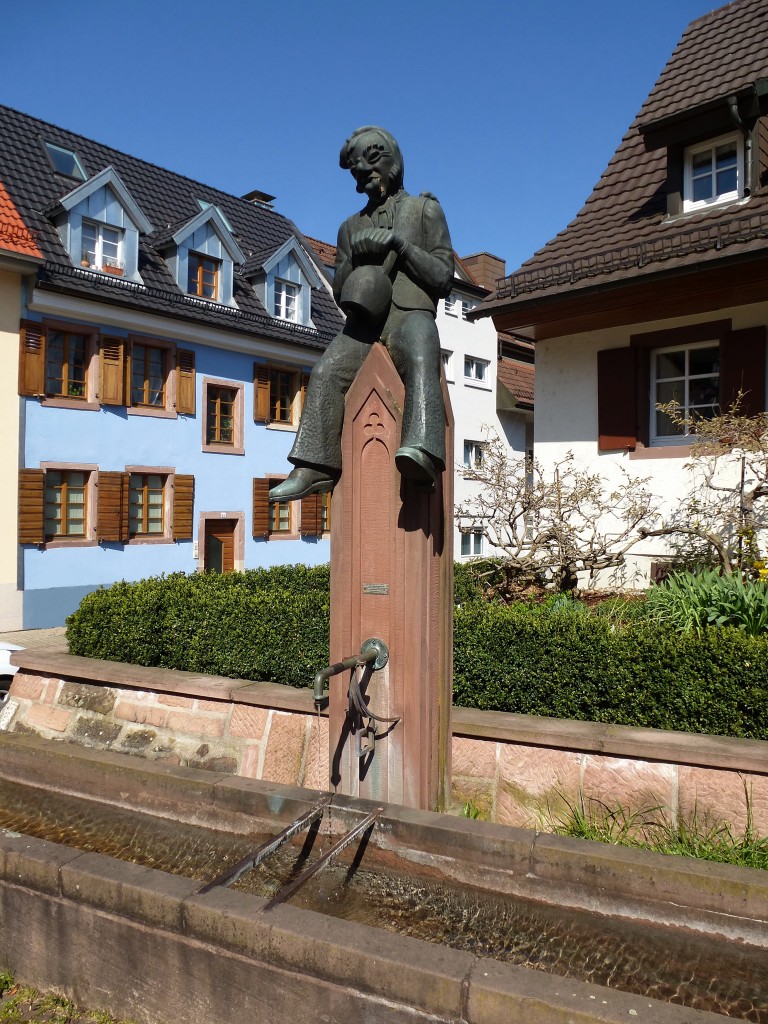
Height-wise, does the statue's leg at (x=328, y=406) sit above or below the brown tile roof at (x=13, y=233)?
below

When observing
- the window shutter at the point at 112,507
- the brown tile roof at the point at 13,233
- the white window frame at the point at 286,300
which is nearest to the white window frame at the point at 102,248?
the brown tile roof at the point at 13,233

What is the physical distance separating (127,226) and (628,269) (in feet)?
40.9

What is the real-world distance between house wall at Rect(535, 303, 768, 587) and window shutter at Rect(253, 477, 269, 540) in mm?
10685

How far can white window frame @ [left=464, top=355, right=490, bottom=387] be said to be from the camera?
1139 inches

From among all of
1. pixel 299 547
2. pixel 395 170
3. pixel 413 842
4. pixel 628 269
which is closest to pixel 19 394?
pixel 299 547

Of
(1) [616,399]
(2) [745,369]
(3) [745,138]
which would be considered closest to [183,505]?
(1) [616,399]

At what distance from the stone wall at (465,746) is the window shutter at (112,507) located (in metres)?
10.6

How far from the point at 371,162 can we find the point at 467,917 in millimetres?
3484

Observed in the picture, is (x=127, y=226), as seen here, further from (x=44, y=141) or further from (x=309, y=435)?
(x=309, y=435)

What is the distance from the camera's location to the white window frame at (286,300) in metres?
21.8

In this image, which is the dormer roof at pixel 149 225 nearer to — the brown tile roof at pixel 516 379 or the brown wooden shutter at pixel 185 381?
the brown wooden shutter at pixel 185 381

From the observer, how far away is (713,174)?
1010 centimetres

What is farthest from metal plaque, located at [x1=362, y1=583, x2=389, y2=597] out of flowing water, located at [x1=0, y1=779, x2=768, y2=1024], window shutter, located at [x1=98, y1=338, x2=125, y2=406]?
window shutter, located at [x1=98, y1=338, x2=125, y2=406]

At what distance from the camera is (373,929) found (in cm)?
252
